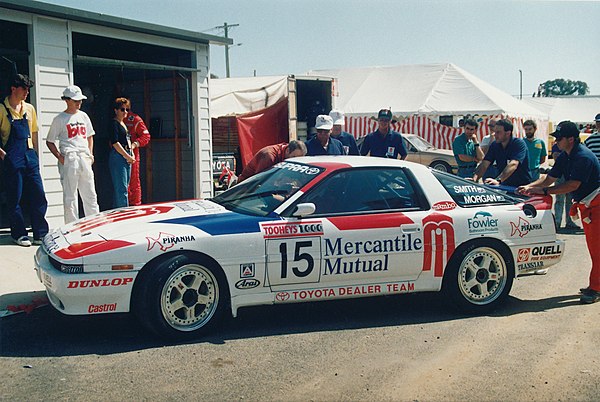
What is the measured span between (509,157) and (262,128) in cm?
909

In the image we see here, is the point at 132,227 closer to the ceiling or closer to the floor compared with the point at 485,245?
closer to the ceiling

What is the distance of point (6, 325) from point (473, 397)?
12.7 feet

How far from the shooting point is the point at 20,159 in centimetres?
820

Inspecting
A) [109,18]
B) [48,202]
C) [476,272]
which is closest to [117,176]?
[48,202]

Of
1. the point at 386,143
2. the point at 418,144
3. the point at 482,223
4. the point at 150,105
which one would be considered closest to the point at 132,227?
the point at 482,223

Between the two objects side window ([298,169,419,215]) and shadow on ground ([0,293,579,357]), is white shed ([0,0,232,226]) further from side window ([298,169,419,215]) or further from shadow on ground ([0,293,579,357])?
side window ([298,169,419,215])

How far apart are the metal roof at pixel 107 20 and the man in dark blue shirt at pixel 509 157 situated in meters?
5.38

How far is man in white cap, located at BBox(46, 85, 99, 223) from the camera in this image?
27.1 feet

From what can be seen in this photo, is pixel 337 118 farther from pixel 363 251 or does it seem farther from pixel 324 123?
pixel 363 251

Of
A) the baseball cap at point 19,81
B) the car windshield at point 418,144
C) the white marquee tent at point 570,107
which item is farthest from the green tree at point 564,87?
Result: the baseball cap at point 19,81

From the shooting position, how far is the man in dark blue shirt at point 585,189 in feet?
21.9

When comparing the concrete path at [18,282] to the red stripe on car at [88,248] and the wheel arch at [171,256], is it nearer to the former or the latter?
the red stripe on car at [88,248]

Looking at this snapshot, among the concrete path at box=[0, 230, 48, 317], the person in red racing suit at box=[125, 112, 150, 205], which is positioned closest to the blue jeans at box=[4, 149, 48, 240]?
the concrete path at box=[0, 230, 48, 317]

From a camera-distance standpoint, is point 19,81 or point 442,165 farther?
point 442,165
